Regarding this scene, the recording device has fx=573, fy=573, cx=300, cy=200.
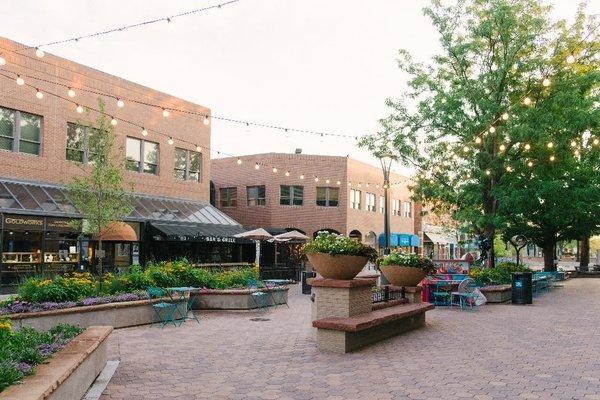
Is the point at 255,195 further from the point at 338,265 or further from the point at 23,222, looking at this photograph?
the point at 338,265

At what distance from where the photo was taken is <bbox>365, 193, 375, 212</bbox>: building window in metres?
44.0

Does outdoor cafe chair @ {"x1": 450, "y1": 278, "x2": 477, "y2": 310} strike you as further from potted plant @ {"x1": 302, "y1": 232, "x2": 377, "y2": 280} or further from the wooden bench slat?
potted plant @ {"x1": 302, "y1": 232, "x2": 377, "y2": 280}

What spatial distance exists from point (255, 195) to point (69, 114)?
18.9 m

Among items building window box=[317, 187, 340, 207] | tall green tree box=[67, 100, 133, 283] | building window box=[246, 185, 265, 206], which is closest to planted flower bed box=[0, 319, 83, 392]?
tall green tree box=[67, 100, 133, 283]

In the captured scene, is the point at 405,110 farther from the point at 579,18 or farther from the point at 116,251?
the point at 116,251

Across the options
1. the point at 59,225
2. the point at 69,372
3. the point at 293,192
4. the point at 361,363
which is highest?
the point at 293,192

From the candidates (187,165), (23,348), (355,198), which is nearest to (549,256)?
(355,198)

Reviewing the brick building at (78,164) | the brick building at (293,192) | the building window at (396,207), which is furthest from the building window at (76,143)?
the building window at (396,207)

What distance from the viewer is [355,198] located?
42.1 m

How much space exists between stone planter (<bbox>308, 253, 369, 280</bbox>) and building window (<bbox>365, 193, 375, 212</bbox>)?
34034 mm

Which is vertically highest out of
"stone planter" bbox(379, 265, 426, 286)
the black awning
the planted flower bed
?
the black awning

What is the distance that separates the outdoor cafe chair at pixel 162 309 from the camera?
1230cm

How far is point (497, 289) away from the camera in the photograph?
1819 cm

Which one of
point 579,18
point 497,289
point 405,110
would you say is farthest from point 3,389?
point 579,18
